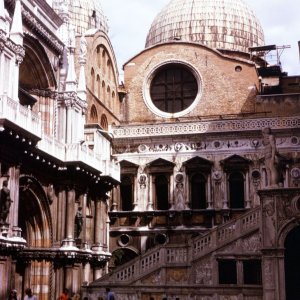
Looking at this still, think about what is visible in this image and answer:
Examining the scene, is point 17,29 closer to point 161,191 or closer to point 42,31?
point 42,31

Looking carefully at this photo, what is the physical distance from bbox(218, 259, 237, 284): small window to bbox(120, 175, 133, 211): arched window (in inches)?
389

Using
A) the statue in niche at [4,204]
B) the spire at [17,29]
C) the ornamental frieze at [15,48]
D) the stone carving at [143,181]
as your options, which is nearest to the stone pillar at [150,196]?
the stone carving at [143,181]

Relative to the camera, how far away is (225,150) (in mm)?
34125

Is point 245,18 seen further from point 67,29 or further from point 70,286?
point 70,286

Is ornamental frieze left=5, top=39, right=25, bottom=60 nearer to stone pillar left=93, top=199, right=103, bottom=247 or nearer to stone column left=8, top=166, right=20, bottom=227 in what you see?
stone column left=8, top=166, right=20, bottom=227

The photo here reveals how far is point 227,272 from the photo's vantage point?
85.3 feet

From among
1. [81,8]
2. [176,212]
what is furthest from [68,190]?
[81,8]

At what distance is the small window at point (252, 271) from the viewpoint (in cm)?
2556

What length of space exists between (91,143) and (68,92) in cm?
370

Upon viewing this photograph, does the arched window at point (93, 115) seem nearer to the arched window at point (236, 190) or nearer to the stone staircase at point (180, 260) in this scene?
the arched window at point (236, 190)

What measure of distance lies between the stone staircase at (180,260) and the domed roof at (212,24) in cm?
2418

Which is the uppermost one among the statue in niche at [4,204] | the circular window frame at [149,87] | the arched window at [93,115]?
the circular window frame at [149,87]

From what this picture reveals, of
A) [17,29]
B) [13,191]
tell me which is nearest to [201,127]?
[17,29]

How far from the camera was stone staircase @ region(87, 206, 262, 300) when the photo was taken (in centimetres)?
2530
